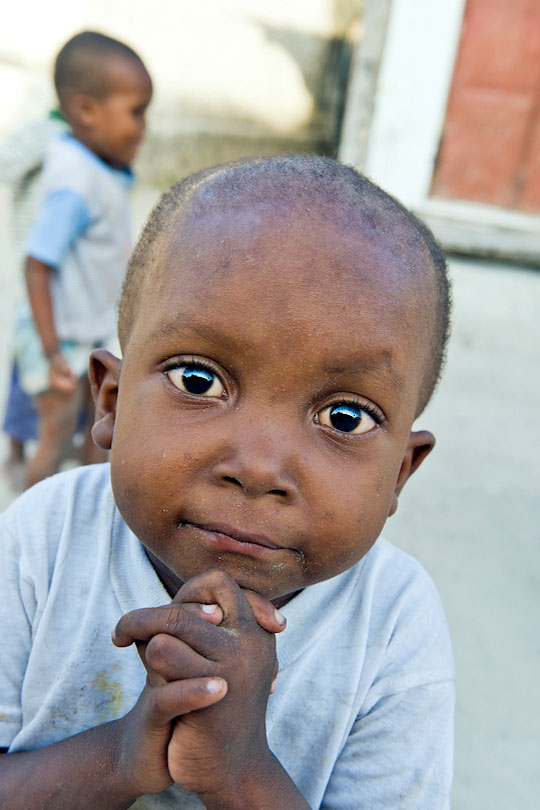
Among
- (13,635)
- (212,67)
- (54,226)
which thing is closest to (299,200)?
(13,635)

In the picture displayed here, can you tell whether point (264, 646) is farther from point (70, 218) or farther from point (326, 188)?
point (70, 218)

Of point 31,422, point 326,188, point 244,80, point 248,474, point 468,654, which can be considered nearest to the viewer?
point 248,474

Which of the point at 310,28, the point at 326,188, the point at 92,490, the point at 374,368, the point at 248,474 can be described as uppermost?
the point at 310,28

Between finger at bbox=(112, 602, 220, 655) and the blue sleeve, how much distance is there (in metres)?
1.92

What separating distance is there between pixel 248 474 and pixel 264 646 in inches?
8.3

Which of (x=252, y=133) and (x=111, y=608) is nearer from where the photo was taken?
(x=111, y=608)

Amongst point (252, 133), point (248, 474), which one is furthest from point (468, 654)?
point (252, 133)

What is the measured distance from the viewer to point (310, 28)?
6863mm

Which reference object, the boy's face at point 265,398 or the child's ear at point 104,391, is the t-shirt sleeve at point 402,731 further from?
the child's ear at point 104,391

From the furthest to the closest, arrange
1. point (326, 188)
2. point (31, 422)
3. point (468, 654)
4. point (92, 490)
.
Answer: point (31, 422)
point (468, 654)
point (92, 490)
point (326, 188)

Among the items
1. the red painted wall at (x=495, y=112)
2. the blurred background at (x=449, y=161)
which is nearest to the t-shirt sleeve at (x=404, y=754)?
the blurred background at (x=449, y=161)

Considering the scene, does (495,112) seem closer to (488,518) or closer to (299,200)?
(488,518)

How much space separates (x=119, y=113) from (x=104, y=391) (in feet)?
6.25

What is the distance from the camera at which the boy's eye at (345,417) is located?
1121 millimetres
